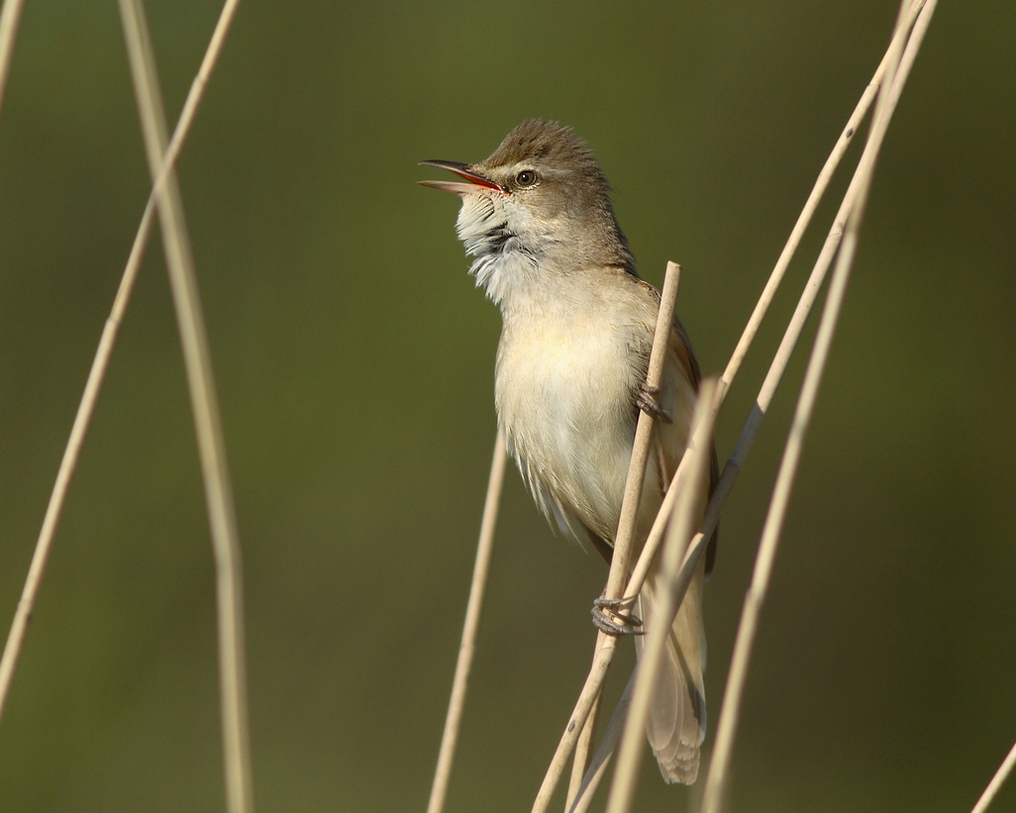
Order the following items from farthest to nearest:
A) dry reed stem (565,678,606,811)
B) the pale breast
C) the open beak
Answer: the open beak, the pale breast, dry reed stem (565,678,606,811)

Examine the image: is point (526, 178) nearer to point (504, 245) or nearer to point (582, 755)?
point (504, 245)

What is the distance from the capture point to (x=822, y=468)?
22.9 ft

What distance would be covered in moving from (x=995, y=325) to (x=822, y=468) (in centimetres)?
144

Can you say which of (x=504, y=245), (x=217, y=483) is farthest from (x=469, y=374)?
(x=217, y=483)

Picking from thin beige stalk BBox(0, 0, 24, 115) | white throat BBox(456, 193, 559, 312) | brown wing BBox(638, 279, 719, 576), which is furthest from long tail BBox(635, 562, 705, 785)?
thin beige stalk BBox(0, 0, 24, 115)

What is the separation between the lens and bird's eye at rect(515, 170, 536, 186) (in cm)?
357

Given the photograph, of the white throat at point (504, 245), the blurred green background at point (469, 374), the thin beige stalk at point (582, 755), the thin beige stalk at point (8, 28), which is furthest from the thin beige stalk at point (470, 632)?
the blurred green background at point (469, 374)

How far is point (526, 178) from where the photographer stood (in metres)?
3.58

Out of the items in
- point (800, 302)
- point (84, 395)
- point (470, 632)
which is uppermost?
point (800, 302)

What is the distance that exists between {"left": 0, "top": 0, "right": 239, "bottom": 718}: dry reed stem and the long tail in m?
1.74

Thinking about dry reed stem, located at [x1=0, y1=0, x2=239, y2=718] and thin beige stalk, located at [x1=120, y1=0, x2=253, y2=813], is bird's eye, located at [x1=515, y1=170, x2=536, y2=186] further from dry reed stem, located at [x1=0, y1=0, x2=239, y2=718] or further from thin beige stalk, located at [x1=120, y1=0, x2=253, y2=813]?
thin beige stalk, located at [x1=120, y1=0, x2=253, y2=813]

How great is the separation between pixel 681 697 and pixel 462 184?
5.74 ft

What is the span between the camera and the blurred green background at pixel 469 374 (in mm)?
6598

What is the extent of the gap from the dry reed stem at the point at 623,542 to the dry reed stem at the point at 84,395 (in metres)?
1.01
